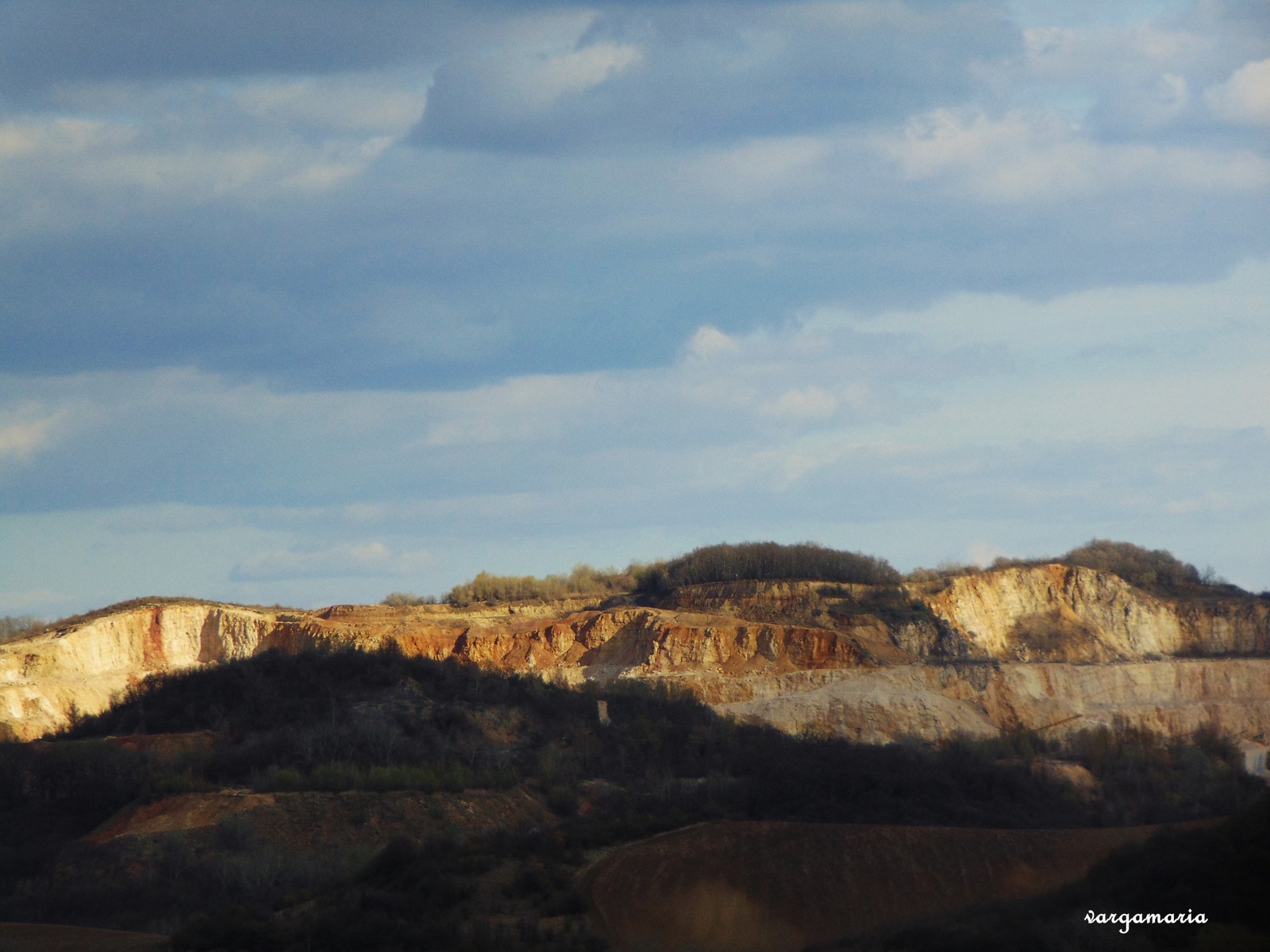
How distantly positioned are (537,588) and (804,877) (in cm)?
4492

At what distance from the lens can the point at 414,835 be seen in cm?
2928

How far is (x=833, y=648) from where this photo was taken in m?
52.5

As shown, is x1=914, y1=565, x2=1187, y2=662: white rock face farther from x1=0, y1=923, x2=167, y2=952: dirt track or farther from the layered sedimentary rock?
x1=0, y1=923, x2=167, y2=952: dirt track

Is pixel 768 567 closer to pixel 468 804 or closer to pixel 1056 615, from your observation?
pixel 1056 615

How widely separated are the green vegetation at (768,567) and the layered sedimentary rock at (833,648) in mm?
2785

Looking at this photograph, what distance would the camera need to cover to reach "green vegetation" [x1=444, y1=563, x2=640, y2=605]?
66812mm

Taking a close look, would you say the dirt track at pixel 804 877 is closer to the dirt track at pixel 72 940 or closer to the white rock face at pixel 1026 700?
the dirt track at pixel 72 940

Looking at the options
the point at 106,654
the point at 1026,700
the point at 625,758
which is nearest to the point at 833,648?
the point at 1026,700

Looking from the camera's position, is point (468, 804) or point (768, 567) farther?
point (768, 567)

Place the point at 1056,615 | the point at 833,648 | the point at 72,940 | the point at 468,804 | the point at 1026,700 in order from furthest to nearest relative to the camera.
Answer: the point at 1056,615, the point at 833,648, the point at 1026,700, the point at 468,804, the point at 72,940

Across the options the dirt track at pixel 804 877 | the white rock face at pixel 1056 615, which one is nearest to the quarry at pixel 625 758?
the dirt track at pixel 804 877

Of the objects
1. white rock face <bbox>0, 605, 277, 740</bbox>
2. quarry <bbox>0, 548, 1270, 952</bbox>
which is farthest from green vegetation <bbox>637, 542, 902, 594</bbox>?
white rock face <bbox>0, 605, 277, 740</bbox>

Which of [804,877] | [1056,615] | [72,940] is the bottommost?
[804,877]

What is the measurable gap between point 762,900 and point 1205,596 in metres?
49.7
